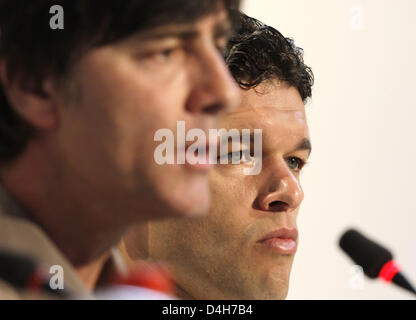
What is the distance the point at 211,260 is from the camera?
873 mm

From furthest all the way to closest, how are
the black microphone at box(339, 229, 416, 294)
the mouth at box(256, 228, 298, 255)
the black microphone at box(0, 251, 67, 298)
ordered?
1. the mouth at box(256, 228, 298, 255)
2. the black microphone at box(339, 229, 416, 294)
3. the black microphone at box(0, 251, 67, 298)

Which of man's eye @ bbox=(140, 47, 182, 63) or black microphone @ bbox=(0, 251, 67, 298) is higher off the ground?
man's eye @ bbox=(140, 47, 182, 63)

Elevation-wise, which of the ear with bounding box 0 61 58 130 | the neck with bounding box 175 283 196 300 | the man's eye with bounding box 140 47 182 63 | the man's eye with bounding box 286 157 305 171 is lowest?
the neck with bounding box 175 283 196 300

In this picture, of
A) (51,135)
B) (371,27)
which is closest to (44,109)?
(51,135)

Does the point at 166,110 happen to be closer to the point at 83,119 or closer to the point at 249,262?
the point at 83,119

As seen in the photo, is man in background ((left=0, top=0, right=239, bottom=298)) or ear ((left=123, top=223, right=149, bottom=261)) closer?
man in background ((left=0, top=0, right=239, bottom=298))

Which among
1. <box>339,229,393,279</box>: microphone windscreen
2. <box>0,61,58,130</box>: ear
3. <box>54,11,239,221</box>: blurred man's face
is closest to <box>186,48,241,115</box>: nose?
<box>54,11,239,221</box>: blurred man's face

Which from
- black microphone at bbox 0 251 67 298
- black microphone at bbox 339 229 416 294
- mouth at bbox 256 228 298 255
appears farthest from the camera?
mouth at bbox 256 228 298 255

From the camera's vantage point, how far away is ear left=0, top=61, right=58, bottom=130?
475mm

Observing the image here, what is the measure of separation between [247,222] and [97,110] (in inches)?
17.3

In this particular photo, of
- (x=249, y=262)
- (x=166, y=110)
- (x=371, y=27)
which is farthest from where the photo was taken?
(x=371, y=27)

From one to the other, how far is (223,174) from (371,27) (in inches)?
23.6

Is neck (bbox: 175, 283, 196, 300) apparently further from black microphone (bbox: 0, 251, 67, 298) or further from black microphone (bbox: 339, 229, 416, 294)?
black microphone (bbox: 0, 251, 67, 298)

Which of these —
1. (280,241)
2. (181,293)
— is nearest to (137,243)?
(181,293)
